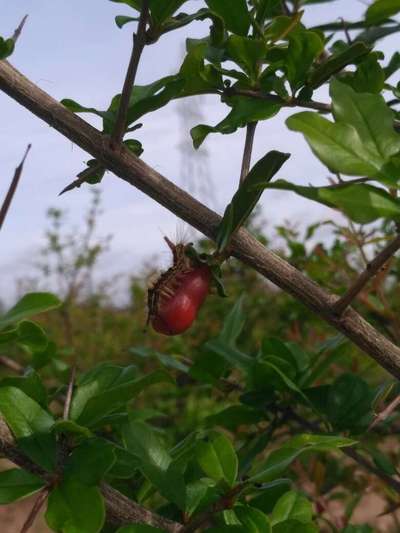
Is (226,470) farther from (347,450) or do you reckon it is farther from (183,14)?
(183,14)

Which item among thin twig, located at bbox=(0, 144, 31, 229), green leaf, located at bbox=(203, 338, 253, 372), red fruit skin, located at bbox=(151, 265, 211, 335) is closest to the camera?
thin twig, located at bbox=(0, 144, 31, 229)

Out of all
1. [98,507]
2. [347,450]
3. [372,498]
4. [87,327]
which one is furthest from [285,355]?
[87,327]

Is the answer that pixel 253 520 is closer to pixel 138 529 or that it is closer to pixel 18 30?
pixel 138 529

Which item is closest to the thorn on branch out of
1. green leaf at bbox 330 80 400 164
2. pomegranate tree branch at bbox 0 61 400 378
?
pomegranate tree branch at bbox 0 61 400 378

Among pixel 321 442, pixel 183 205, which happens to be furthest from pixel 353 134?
pixel 321 442

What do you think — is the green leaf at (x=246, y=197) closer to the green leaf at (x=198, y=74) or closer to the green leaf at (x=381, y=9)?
the green leaf at (x=198, y=74)

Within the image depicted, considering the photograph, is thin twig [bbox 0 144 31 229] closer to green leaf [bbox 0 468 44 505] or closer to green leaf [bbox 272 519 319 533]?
green leaf [bbox 0 468 44 505]
